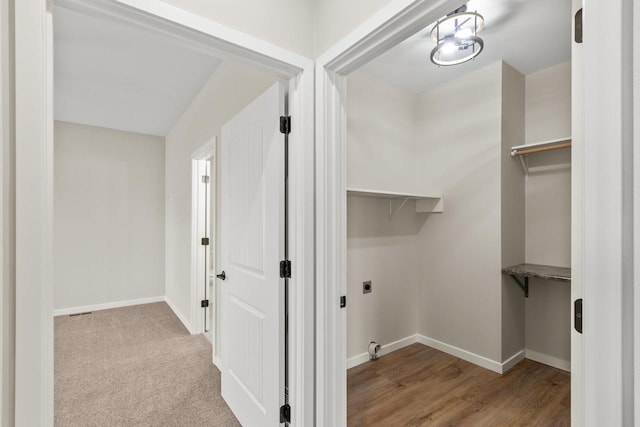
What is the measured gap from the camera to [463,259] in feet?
9.06

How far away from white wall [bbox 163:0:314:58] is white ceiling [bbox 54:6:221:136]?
6.5 inches

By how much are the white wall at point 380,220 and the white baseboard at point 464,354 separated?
7.3 inches

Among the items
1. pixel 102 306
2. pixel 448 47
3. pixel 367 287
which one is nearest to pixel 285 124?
pixel 448 47

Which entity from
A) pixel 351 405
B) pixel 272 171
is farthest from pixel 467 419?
pixel 272 171

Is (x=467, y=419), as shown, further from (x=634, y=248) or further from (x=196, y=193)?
(x=196, y=193)

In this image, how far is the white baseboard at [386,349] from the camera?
8.50ft

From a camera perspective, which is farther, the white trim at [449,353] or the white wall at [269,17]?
the white trim at [449,353]

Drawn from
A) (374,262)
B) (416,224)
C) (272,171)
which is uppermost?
(272,171)

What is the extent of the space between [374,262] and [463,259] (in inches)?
32.7

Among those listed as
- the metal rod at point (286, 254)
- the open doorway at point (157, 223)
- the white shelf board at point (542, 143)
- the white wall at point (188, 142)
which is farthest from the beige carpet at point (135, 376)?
the white shelf board at point (542, 143)

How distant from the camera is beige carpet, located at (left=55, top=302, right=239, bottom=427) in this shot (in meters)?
1.97

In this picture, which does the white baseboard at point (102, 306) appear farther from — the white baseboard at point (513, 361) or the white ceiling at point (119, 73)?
the white baseboard at point (513, 361)

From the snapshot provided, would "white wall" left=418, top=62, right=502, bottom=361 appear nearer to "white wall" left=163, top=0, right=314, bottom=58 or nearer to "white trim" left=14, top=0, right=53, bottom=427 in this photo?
"white wall" left=163, top=0, right=314, bottom=58

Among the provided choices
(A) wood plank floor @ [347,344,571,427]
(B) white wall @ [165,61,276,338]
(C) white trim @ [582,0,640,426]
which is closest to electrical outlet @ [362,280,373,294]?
(A) wood plank floor @ [347,344,571,427]
